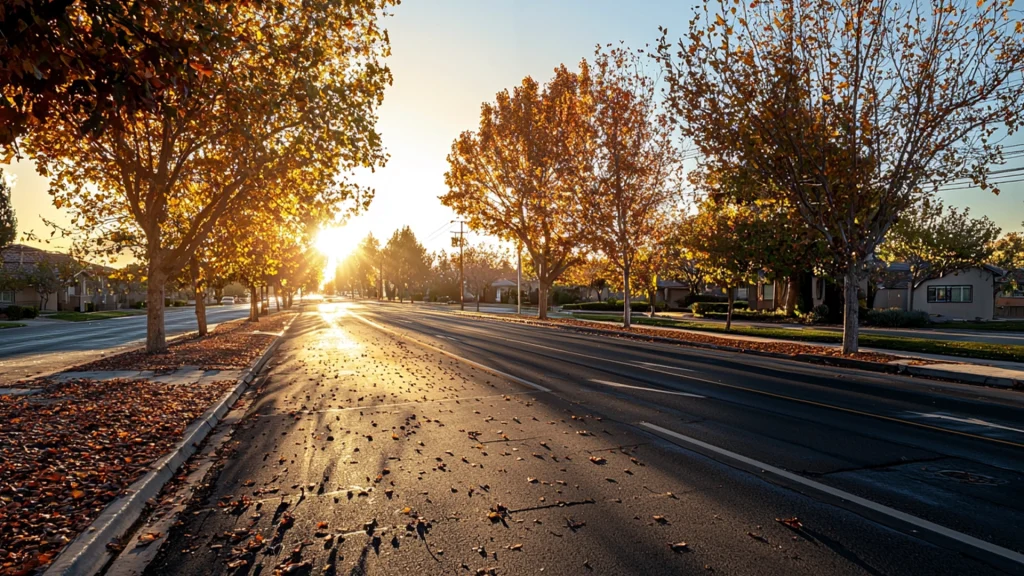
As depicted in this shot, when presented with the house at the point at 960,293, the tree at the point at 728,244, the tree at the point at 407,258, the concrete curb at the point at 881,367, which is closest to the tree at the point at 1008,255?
the house at the point at 960,293

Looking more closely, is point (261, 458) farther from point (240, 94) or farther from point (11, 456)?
point (240, 94)

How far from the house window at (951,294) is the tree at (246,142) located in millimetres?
50618

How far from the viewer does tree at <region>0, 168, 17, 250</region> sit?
4156 centimetres

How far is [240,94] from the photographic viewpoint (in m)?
11.7

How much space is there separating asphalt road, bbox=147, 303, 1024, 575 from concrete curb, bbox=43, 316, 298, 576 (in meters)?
0.43

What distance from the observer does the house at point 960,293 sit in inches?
1857

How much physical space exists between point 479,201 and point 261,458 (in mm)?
32347

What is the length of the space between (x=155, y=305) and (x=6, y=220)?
36742 mm

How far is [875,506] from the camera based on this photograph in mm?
5027

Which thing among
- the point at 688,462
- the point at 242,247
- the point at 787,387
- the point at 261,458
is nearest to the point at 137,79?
the point at 261,458

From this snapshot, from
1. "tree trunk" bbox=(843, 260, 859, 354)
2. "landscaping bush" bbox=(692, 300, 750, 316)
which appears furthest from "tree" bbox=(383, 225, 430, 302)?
"tree trunk" bbox=(843, 260, 859, 354)

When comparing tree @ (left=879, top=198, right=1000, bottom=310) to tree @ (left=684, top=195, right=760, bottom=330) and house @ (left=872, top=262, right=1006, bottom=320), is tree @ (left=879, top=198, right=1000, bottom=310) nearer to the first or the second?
house @ (left=872, top=262, right=1006, bottom=320)

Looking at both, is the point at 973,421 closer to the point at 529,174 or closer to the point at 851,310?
the point at 851,310

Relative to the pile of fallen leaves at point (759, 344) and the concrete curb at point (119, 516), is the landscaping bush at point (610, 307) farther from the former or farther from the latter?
the concrete curb at point (119, 516)
